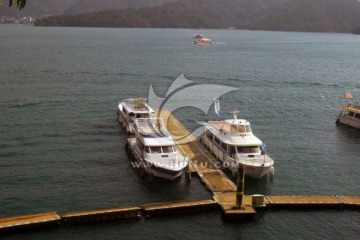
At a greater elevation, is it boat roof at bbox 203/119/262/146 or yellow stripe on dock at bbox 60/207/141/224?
boat roof at bbox 203/119/262/146

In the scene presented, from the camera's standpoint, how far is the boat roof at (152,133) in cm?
4506

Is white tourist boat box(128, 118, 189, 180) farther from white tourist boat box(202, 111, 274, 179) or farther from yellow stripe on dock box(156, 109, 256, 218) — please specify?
white tourist boat box(202, 111, 274, 179)

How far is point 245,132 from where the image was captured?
47719mm

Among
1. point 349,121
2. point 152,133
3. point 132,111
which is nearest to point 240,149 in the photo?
point 152,133

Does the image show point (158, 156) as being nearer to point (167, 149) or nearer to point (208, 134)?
point (167, 149)

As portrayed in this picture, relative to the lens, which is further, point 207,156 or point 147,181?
point 207,156

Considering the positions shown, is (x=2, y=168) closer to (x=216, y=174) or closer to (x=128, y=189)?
(x=128, y=189)

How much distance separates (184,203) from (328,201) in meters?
13.0

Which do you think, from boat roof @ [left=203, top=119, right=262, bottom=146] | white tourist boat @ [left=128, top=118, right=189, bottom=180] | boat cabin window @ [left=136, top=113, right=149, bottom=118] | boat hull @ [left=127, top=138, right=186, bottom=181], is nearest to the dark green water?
boat hull @ [left=127, top=138, right=186, bottom=181]

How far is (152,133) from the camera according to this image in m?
48.1

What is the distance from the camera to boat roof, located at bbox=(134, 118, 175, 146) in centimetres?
4506

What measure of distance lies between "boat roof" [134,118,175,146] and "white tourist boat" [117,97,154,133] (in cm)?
425

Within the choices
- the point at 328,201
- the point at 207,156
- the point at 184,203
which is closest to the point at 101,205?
the point at 184,203

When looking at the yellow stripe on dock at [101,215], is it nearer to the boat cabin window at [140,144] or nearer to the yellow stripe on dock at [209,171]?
the yellow stripe on dock at [209,171]
